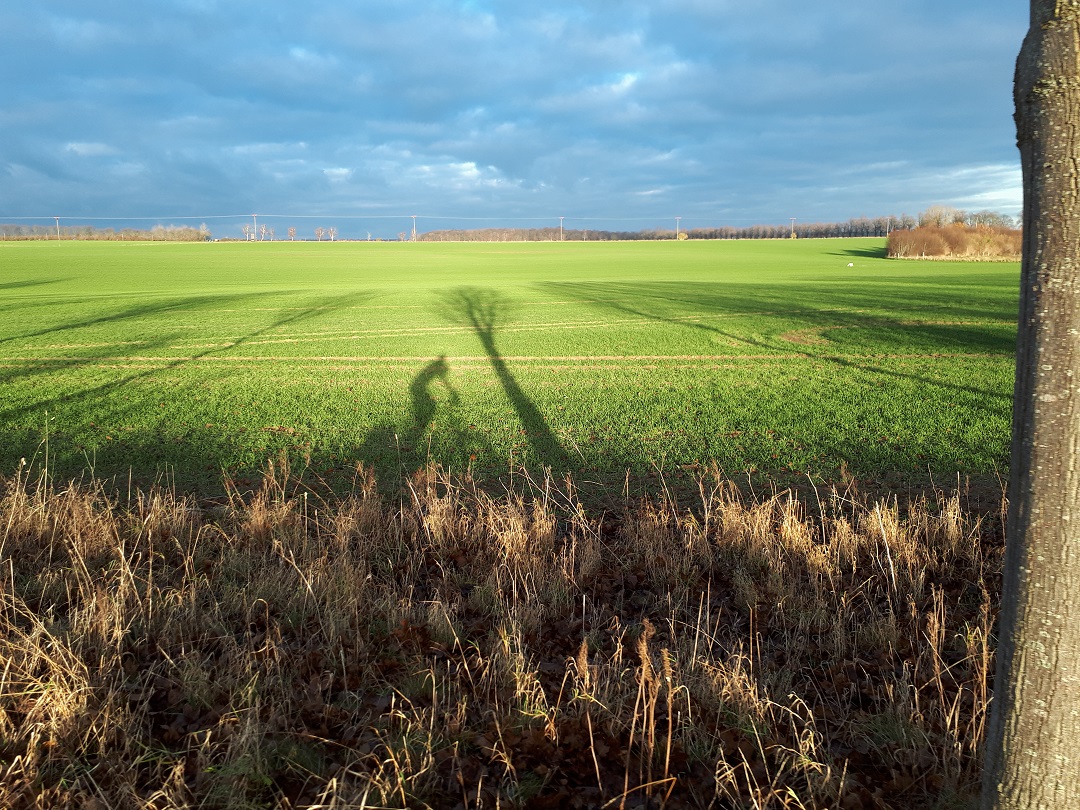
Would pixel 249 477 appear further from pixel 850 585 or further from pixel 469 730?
pixel 850 585

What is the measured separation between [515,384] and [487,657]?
947cm

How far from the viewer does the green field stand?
30.8 ft

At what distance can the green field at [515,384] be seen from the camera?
30.8ft

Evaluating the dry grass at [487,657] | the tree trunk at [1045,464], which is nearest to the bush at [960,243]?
the dry grass at [487,657]

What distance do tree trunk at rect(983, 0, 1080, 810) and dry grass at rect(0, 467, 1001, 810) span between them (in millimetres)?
970

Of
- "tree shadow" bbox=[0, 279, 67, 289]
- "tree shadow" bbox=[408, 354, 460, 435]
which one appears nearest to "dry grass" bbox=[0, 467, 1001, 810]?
"tree shadow" bbox=[408, 354, 460, 435]

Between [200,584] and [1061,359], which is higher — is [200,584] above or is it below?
below

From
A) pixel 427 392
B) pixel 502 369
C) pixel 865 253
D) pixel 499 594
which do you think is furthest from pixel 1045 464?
pixel 865 253

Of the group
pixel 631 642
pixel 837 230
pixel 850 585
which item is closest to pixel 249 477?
pixel 631 642

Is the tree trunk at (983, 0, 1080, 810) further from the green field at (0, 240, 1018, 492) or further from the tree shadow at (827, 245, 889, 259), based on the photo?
the tree shadow at (827, 245, 889, 259)

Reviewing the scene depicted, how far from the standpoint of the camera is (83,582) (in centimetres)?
564

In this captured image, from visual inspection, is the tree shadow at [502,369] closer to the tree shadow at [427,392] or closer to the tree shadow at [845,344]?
the tree shadow at [427,392]

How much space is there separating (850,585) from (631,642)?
6.28ft

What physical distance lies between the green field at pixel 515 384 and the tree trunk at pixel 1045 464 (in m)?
5.92
